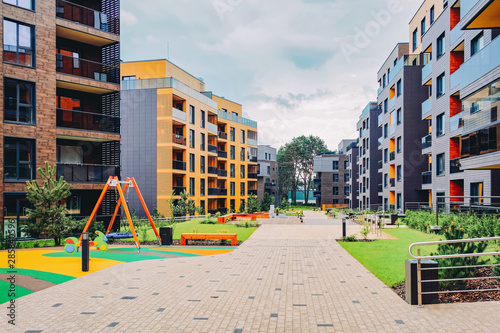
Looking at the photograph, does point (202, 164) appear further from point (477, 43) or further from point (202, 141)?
point (477, 43)

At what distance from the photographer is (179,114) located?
3759 cm

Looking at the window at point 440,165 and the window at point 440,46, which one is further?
the window at point 440,165

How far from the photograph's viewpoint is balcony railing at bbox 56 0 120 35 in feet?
72.8

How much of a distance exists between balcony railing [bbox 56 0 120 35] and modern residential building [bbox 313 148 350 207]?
201ft

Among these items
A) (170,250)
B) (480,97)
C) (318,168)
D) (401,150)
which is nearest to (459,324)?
(170,250)

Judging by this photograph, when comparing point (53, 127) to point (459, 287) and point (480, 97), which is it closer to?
point (459, 287)

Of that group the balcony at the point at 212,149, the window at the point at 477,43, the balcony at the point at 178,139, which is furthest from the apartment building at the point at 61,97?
the balcony at the point at 212,149

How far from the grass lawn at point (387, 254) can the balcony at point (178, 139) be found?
2356 cm

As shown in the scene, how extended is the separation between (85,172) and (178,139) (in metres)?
15.6

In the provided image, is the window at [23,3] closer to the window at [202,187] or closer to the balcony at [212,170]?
the window at [202,187]

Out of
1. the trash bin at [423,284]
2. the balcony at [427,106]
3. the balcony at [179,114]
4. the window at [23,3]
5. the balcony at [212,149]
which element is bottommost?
the trash bin at [423,284]

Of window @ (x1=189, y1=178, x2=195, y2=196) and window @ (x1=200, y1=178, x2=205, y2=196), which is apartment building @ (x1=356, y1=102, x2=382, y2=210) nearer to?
window @ (x1=200, y1=178, x2=205, y2=196)

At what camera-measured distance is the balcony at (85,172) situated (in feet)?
71.3

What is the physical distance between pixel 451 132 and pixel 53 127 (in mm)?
25703
